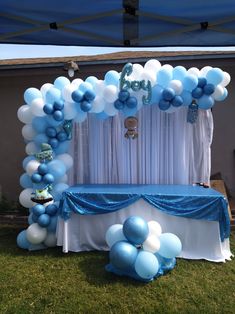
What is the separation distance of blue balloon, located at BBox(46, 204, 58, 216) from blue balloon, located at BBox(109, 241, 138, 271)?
1.31 m

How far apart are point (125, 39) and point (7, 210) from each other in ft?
16.2

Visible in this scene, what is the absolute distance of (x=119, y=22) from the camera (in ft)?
6.81

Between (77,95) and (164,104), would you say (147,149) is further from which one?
(77,95)

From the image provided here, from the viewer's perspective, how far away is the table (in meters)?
4.12

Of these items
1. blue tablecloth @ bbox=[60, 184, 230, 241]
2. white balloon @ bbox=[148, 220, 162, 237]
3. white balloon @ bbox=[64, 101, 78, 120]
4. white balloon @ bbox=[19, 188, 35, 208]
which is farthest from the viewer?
white balloon @ bbox=[19, 188, 35, 208]

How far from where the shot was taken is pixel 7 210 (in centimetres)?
613

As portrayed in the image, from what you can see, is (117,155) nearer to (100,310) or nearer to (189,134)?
(189,134)

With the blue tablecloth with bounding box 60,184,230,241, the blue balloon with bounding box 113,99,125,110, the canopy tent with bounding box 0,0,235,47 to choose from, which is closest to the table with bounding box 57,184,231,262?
the blue tablecloth with bounding box 60,184,230,241

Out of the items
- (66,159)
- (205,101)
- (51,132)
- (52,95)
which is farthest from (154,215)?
(52,95)

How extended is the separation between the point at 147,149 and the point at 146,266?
2.14 m

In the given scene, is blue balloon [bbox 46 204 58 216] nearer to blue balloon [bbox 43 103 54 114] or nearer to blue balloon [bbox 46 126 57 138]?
blue balloon [bbox 46 126 57 138]

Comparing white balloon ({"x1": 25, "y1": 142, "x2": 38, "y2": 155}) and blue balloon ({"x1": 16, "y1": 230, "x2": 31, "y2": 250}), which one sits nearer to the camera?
blue balloon ({"x1": 16, "y1": 230, "x2": 31, "y2": 250})

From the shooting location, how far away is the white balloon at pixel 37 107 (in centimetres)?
449

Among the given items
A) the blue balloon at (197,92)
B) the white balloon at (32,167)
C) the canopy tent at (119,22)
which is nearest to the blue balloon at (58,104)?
the white balloon at (32,167)
